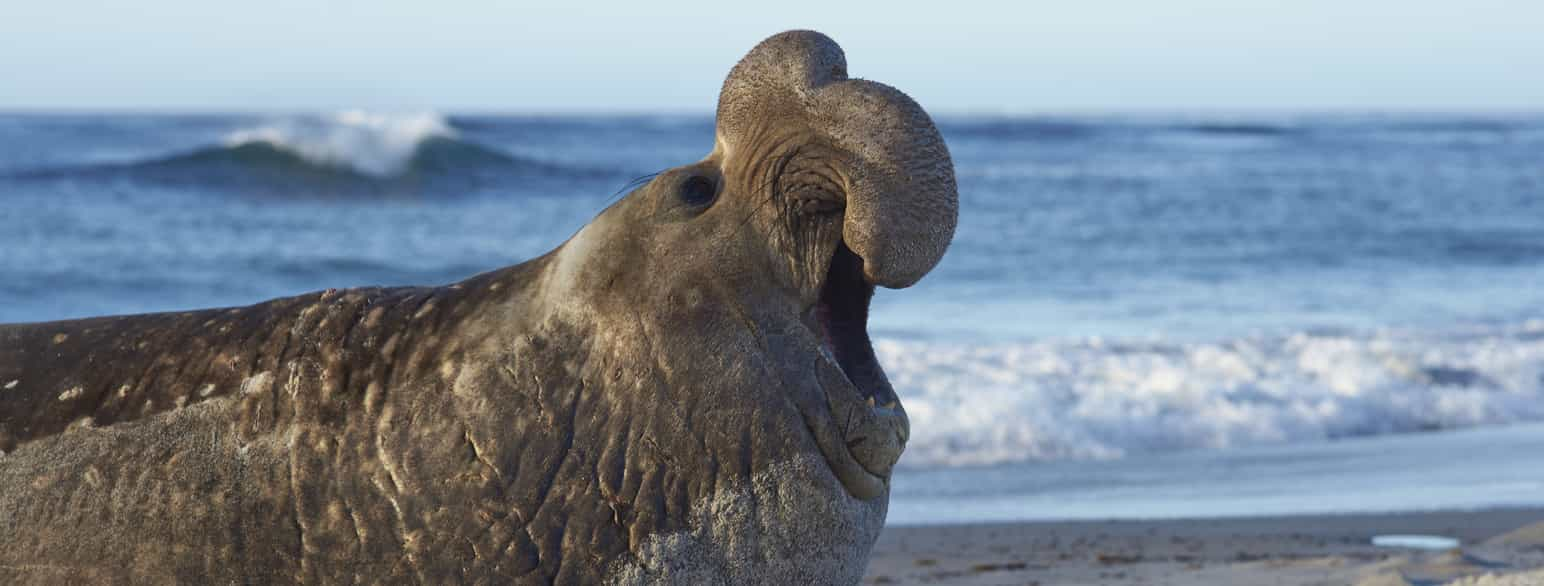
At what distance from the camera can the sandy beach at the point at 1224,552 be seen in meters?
5.12

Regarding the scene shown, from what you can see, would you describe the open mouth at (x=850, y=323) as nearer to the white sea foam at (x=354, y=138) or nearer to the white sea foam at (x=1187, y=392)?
the white sea foam at (x=1187, y=392)

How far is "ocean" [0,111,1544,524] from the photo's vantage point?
25.5 feet

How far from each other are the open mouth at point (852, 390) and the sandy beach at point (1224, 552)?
2958 mm

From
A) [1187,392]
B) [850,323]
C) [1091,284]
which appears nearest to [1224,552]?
[1187,392]

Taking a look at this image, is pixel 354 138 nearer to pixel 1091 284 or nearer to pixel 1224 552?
pixel 1091 284

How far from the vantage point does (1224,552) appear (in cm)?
567

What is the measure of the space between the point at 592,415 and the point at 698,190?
1.13 ft

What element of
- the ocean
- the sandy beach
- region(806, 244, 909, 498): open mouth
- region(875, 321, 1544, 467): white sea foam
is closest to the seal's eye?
region(806, 244, 909, 498): open mouth

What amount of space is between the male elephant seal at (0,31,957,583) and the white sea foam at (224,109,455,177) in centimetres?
2266

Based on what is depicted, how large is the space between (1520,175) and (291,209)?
24.6 m

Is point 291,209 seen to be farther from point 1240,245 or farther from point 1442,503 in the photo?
point 1442,503

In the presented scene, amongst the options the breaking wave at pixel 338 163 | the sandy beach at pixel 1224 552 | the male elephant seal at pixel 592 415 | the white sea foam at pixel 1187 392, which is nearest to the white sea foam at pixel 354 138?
the breaking wave at pixel 338 163

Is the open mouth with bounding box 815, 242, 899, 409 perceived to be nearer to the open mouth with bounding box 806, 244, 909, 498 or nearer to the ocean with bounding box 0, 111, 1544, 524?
the open mouth with bounding box 806, 244, 909, 498

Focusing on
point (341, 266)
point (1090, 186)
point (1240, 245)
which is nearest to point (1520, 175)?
point (1090, 186)
